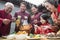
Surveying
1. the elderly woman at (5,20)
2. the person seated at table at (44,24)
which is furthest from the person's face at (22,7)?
the person seated at table at (44,24)

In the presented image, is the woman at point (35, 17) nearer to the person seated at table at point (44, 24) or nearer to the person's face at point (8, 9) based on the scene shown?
the person seated at table at point (44, 24)

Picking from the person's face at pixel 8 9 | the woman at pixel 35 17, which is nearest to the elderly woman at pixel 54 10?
the woman at pixel 35 17

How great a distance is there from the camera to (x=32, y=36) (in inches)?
90.6

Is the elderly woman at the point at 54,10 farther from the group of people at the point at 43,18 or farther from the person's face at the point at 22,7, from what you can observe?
the person's face at the point at 22,7

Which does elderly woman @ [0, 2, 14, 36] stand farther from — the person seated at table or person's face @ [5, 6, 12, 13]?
the person seated at table

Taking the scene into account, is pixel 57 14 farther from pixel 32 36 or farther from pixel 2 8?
pixel 2 8

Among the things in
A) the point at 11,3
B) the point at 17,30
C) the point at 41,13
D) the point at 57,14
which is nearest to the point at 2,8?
the point at 11,3

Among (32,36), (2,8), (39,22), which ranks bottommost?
(32,36)

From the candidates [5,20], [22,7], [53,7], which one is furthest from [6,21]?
[53,7]

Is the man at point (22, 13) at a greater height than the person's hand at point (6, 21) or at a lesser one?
greater

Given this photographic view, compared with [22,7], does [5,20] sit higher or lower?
lower

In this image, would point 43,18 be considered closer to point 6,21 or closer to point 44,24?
point 44,24

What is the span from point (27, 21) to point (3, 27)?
0.28 meters

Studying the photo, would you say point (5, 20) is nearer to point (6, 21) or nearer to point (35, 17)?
point (6, 21)
